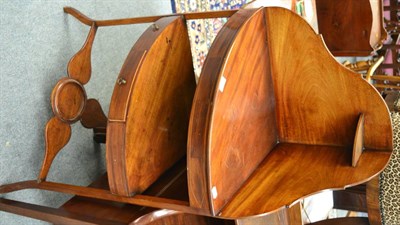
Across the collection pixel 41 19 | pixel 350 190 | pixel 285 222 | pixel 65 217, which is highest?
pixel 41 19

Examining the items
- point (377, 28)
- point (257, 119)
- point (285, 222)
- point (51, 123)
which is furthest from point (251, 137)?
point (377, 28)

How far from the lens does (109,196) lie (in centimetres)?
84

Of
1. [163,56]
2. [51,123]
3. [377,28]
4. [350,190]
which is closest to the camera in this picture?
[163,56]

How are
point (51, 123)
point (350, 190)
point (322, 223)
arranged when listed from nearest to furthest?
point (51, 123)
point (322, 223)
point (350, 190)

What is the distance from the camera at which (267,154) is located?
37.8 inches

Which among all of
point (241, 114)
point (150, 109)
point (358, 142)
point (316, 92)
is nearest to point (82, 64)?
point (150, 109)

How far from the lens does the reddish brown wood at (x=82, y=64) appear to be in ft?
3.57

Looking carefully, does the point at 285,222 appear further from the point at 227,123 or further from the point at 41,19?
the point at 41,19

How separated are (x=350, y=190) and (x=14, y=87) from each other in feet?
3.88

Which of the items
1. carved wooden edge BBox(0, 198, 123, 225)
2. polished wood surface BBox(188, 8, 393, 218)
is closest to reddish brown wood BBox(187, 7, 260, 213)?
polished wood surface BBox(188, 8, 393, 218)

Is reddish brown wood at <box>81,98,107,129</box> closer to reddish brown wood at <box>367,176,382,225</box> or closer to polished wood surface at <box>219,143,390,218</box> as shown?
polished wood surface at <box>219,143,390,218</box>

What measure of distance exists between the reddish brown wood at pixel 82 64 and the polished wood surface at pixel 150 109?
0.32m

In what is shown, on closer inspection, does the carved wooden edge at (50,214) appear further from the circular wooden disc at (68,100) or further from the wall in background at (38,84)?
the circular wooden disc at (68,100)

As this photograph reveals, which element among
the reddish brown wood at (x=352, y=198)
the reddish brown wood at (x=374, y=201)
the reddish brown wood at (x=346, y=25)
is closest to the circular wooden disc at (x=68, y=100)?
the reddish brown wood at (x=374, y=201)
